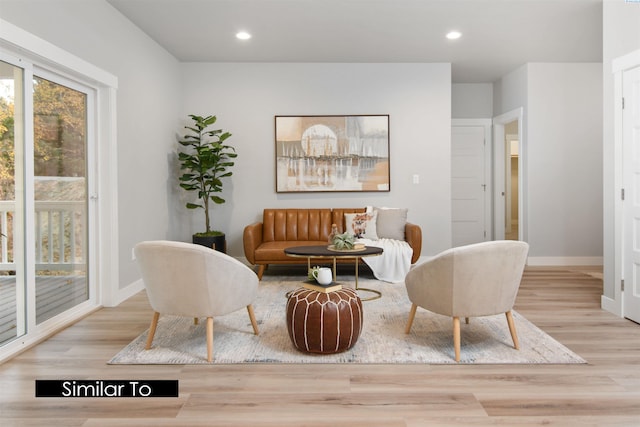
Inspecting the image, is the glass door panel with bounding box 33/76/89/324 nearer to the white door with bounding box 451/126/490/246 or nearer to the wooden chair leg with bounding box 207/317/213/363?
the wooden chair leg with bounding box 207/317/213/363

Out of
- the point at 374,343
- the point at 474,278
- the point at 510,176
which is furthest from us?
the point at 510,176

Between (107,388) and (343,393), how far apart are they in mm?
1192

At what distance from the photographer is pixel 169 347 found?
9.69ft

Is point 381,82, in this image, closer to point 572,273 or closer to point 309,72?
point 309,72

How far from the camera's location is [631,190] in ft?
11.9

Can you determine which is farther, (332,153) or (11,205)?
(332,153)

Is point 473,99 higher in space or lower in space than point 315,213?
higher

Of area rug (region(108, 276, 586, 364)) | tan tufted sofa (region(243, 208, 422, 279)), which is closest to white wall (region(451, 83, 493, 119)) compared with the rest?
tan tufted sofa (region(243, 208, 422, 279))

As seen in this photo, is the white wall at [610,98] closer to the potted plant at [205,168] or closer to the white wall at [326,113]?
the white wall at [326,113]

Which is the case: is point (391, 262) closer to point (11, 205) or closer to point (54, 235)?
point (54, 235)

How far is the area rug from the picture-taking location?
8.96 ft

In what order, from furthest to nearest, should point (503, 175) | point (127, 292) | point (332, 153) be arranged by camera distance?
point (503, 175), point (332, 153), point (127, 292)

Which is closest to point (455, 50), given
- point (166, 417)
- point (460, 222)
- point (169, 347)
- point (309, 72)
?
point (309, 72)

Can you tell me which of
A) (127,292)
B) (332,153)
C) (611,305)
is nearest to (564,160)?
(611,305)
